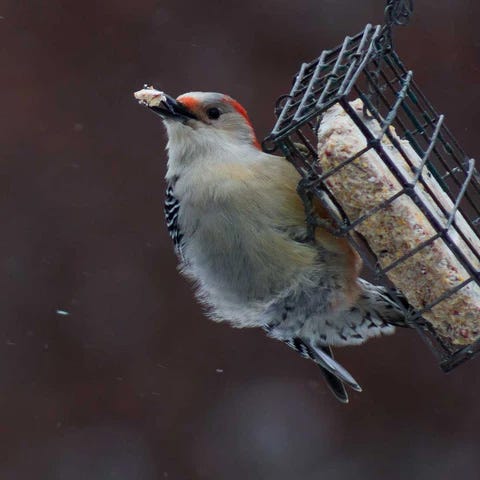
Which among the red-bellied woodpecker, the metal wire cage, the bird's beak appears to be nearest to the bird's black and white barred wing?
the red-bellied woodpecker

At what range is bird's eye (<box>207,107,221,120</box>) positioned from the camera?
4438 millimetres

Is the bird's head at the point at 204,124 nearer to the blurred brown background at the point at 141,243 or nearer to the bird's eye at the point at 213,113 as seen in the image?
the bird's eye at the point at 213,113

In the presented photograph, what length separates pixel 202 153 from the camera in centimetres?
432

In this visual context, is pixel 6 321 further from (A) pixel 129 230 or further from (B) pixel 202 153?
(B) pixel 202 153

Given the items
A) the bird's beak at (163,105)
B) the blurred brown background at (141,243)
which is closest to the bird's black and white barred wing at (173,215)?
the bird's beak at (163,105)

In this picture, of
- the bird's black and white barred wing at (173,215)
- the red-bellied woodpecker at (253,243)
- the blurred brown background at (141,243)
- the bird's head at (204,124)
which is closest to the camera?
the red-bellied woodpecker at (253,243)

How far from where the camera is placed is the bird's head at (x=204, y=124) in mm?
4316

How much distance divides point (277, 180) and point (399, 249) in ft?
2.26

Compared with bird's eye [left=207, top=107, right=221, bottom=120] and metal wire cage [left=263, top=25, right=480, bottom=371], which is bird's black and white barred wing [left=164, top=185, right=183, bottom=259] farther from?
metal wire cage [left=263, top=25, right=480, bottom=371]

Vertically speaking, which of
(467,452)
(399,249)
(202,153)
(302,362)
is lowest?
(467,452)

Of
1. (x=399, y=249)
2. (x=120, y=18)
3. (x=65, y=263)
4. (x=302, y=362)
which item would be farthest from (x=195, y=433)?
(x=399, y=249)

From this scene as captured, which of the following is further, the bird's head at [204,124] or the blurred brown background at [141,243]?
the blurred brown background at [141,243]

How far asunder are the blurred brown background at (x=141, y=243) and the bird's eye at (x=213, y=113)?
191cm

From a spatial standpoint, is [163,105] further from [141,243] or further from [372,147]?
[141,243]
